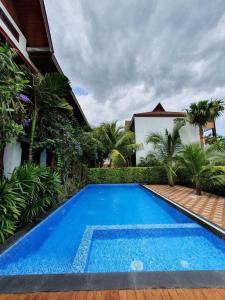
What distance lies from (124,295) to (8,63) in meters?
3.87

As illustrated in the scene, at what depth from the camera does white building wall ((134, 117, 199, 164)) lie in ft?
59.5

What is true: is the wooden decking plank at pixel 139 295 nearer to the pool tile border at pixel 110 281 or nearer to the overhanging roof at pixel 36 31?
the pool tile border at pixel 110 281

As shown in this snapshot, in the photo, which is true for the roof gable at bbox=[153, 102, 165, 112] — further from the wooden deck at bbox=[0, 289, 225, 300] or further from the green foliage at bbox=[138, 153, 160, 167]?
the wooden deck at bbox=[0, 289, 225, 300]

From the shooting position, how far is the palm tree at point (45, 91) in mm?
5738

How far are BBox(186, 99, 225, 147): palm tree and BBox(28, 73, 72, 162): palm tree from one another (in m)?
13.8

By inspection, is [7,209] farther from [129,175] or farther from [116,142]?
[116,142]

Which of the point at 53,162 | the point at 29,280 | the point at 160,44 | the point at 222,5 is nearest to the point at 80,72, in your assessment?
the point at 160,44

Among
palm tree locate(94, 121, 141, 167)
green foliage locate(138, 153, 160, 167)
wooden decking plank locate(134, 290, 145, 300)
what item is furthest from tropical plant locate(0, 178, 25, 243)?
palm tree locate(94, 121, 141, 167)

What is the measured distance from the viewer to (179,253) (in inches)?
136

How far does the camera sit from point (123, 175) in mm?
15898

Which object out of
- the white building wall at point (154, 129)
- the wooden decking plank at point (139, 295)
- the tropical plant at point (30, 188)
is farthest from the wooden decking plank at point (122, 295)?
the white building wall at point (154, 129)

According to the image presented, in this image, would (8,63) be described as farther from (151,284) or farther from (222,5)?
(222,5)

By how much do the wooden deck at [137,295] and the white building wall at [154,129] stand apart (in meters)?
16.0

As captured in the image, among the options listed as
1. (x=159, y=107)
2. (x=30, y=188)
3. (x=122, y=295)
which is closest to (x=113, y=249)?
(x=122, y=295)
